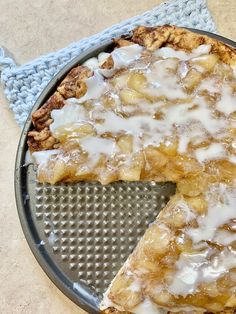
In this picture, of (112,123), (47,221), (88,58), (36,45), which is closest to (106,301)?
(47,221)

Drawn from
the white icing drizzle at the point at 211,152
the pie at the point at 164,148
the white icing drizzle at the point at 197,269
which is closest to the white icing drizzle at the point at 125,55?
the pie at the point at 164,148

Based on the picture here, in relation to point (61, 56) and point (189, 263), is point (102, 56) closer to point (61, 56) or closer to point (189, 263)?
point (61, 56)

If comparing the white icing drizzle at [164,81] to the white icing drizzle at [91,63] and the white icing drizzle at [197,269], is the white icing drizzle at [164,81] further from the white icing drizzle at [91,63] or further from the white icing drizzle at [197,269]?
the white icing drizzle at [197,269]

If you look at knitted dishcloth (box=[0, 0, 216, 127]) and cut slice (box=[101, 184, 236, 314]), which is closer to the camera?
cut slice (box=[101, 184, 236, 314])

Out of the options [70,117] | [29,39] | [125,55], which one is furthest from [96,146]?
[29,39]

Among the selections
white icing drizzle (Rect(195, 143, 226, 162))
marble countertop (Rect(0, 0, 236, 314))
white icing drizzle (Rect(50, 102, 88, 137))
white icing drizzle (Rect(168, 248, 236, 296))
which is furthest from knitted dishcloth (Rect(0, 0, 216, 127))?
white icing drizzle (Rect(168, 248, 236, 296))

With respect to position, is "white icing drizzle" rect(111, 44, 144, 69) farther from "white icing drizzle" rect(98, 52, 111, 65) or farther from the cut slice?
the cut slice
